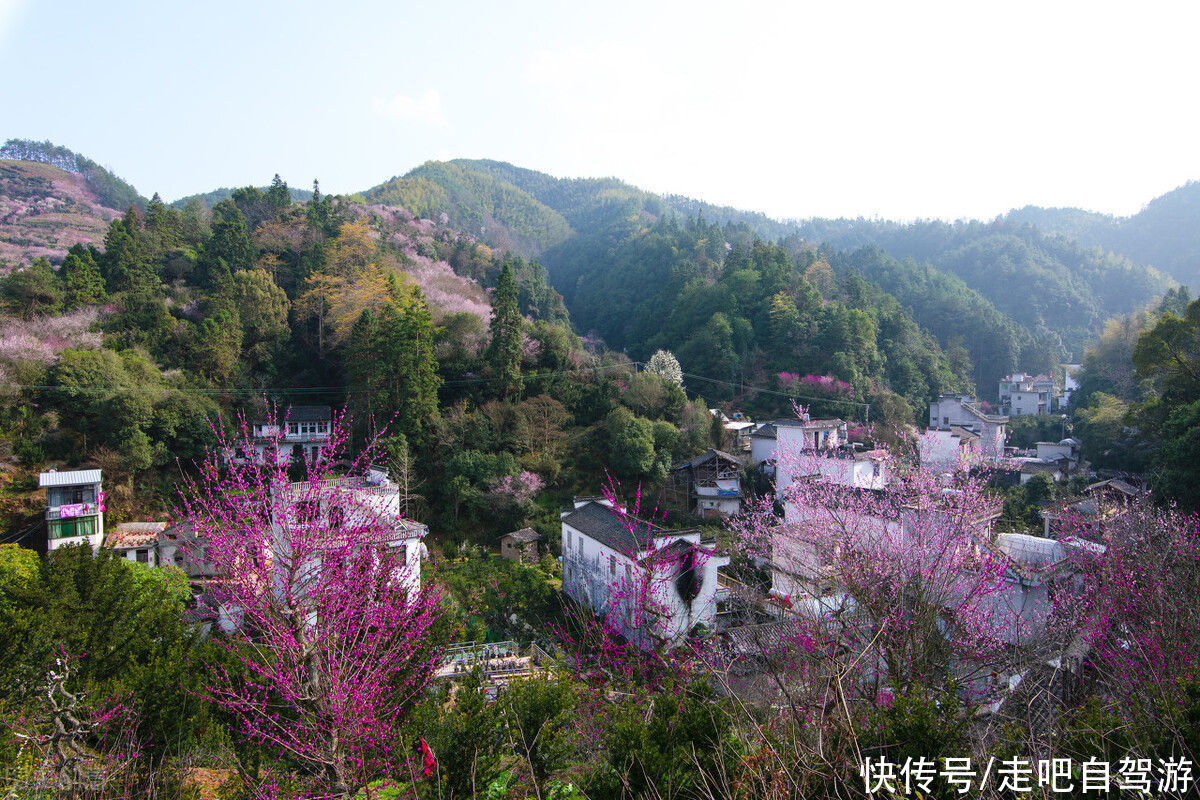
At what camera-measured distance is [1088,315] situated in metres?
46.5

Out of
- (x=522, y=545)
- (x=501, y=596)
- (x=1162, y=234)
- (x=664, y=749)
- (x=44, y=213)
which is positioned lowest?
(x=522, y=545)

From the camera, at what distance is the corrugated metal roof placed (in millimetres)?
14703

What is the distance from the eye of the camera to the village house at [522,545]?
17.0 m

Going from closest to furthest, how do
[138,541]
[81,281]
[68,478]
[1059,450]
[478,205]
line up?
[68,478] → [138,541] → [81,281] → [1059,450] → [478,205]

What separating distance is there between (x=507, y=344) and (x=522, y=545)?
7281 millimetres

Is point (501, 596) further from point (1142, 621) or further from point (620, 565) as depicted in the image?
point (1142, 621)

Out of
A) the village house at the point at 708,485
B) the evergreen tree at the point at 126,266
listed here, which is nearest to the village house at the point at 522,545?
the village house at the point at 708,485

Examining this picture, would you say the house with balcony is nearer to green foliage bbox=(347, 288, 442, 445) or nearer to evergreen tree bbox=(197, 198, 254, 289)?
green foliage bbox=(347, 288, 442, 445)

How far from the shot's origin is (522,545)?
1708cm

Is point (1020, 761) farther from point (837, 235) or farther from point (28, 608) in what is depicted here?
point (837, 235)

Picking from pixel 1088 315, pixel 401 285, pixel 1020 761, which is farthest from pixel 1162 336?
pixel 1088 315

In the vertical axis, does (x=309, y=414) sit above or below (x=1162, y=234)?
below

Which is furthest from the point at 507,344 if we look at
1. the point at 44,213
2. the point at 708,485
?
the point at 44,213

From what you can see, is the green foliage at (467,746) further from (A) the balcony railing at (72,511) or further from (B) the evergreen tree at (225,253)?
(B) the evergreen tree at (225,253)
